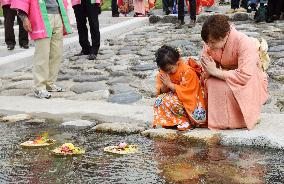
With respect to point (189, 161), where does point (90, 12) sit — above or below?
above

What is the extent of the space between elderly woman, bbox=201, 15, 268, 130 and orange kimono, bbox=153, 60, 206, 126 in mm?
133

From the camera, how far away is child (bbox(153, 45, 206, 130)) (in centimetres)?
450

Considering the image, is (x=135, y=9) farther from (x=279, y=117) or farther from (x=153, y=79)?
(x=279, y=117)

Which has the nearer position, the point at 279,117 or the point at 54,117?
the point at 279,117

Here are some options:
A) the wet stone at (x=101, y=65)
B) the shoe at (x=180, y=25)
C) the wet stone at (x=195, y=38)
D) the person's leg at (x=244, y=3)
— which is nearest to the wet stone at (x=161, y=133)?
the wet stone at (x=101, y=65)

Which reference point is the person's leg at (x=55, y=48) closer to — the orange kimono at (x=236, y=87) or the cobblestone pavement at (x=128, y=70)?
the cobblestone pavement at (x=128, y=70)

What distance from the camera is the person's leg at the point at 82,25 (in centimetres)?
915

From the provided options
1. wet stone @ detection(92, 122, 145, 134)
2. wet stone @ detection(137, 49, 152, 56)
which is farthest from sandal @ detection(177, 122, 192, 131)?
wet stone @ detection(137, 49, 152, 56)

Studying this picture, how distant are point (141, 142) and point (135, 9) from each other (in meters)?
12.0

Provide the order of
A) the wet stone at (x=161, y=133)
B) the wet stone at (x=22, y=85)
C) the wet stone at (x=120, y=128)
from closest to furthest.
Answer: the wet stone at (x=161, y=133), the wet stone at (x=120, y=128), the wet stone at (x=22, y=85)

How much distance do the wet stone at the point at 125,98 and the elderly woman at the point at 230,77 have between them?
4.86 feet

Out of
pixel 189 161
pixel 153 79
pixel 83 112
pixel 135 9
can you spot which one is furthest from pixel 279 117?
pixel 135 9

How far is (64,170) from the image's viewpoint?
3.69 m

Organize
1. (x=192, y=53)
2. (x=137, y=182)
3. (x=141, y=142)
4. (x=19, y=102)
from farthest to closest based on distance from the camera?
(x=192, y=53), (x=19, y=102), (x=141, y=142), (x=137, y=182)
